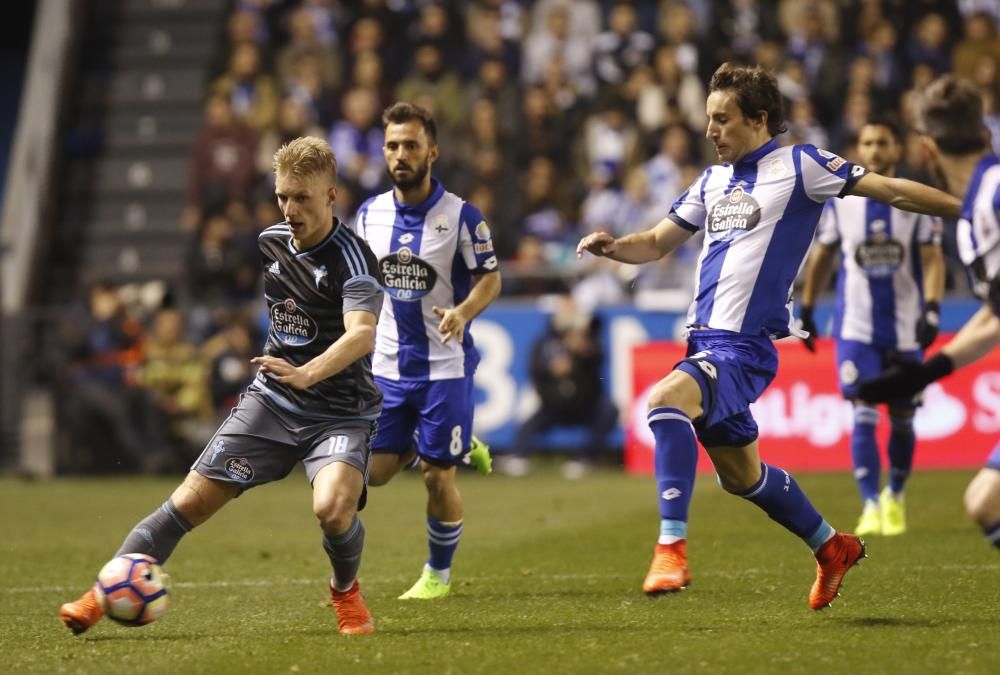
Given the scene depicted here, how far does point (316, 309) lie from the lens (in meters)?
6.42

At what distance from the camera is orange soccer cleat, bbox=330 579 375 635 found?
636cm

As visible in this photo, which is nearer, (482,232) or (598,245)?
(598,245)

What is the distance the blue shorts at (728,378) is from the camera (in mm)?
6422

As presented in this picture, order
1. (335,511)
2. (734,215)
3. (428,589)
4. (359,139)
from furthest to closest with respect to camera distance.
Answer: (359,139)
(428,589)
(734,215)
(335,511)

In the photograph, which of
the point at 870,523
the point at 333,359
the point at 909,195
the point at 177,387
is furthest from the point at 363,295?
the point at 177,387

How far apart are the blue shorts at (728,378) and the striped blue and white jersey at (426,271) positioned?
1.47 metres

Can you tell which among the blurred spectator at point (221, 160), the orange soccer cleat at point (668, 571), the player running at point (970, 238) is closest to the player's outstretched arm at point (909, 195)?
the player running at point (970, 238)

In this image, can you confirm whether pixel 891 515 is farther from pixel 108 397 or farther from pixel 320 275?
pixel 108 397

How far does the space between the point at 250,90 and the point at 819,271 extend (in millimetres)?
11781

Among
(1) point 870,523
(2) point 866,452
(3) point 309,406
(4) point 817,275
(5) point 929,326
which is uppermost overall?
(4) point 817,275

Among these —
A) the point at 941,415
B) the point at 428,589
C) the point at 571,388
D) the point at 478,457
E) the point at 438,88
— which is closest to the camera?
the point at 428,589

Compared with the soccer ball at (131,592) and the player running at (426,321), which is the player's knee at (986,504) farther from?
the soccer ball at (131,592)

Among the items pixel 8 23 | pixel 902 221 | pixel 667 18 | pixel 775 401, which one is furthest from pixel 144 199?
pixel 902 221

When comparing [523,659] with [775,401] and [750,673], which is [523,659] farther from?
[775,401]
